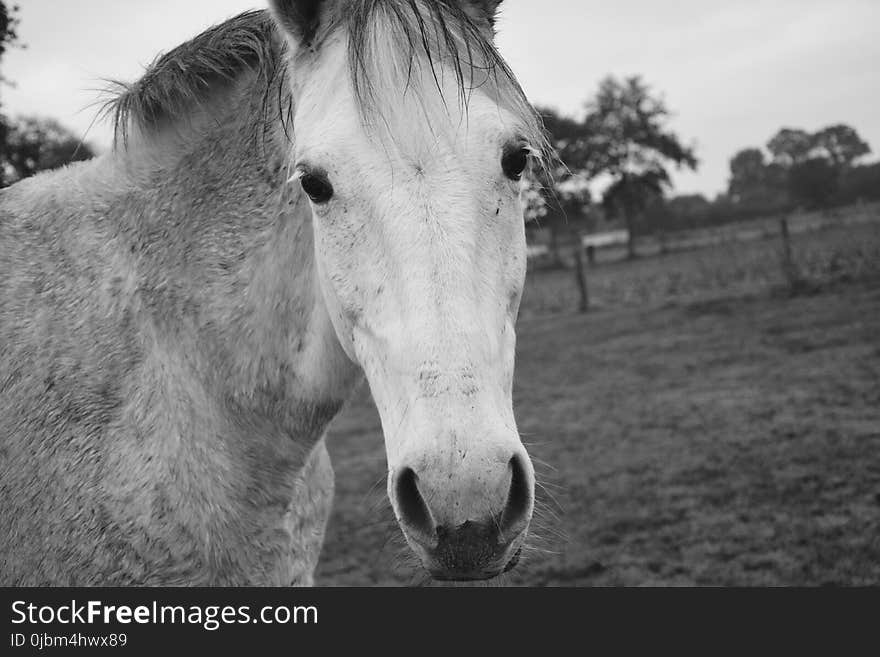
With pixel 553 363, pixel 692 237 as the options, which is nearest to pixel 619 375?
pixel 553 363

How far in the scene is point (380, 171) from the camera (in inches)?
65.5

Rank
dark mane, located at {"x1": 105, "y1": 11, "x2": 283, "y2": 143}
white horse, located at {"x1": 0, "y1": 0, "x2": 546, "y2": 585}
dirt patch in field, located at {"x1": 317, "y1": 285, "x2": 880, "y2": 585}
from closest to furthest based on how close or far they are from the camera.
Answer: white horse, located at {"x1": 0, "y1": 0, "x2": 546, "y2": 585} < dark mane, located at {"x1": 105, "y1": 11, "x2": 283, "y2": 143} < dirt patch in field, located at {"x1": 317, "y1": 285, "x2": 880, "y2": 585}

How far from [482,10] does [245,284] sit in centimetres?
114

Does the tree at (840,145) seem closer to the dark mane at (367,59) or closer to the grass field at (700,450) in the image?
the grass field at (700,450)

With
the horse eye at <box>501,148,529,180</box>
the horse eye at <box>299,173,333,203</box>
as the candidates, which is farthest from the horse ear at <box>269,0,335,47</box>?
the horse eye at <box>501,148,529,180</box>

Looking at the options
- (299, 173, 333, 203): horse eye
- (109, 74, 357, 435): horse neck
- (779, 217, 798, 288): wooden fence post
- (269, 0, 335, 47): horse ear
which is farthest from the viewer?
(779, 217, 798, 288): wooden fence post

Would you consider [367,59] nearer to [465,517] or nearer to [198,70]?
[198,70]

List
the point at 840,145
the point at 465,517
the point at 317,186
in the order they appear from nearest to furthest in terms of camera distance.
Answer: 1. the point at 465,517
2. the point at 317,186
3. the point at 840,145

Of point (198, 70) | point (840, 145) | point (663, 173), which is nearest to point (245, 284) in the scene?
point (198, 70)

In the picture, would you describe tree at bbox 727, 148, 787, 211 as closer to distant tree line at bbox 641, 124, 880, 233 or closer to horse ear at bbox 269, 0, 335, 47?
distant tree line at bbox 641, 124, 880, 233

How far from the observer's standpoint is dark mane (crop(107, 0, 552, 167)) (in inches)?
71.0

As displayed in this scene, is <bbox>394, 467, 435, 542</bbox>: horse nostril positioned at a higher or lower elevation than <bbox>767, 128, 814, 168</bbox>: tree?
lower

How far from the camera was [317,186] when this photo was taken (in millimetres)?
1751
